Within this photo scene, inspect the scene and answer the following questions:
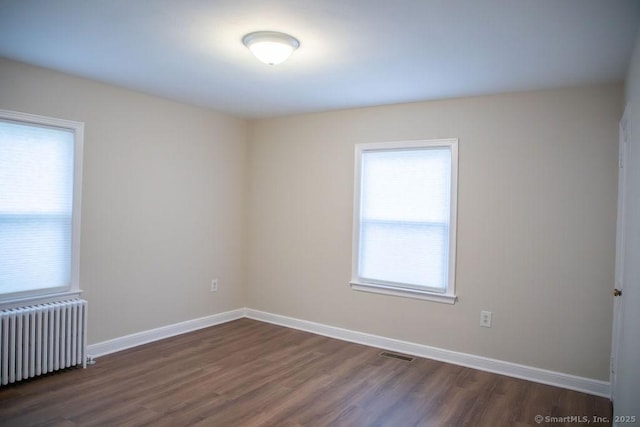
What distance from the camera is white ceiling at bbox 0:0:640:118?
2262 millimetres

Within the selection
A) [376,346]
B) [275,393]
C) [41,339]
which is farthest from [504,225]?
[41,339]

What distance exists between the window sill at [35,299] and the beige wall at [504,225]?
2.31 m

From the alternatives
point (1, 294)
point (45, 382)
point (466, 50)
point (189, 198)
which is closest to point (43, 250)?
point (1, 294)

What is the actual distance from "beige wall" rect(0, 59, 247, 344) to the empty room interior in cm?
2

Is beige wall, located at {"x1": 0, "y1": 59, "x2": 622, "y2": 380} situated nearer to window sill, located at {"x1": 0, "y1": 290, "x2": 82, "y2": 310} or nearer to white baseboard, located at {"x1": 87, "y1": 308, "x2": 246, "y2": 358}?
white baseboard, located at {"x1": 87, "y1": 308, "x2": 246, "y2": 358}

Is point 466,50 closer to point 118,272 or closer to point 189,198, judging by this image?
point 189,198

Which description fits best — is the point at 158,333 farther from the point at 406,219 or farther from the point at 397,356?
the point at 406,219

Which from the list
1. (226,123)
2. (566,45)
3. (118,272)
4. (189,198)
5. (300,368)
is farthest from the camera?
(226,123)

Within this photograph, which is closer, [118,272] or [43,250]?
[43,250]

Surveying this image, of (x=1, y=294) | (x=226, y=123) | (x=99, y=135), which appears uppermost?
(x=226, y=123)

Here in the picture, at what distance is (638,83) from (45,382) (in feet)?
14.3

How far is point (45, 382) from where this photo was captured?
328cm

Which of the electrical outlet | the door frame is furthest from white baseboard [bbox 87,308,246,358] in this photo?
the door frame

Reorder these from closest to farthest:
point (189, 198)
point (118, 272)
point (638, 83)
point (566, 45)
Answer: point (638, 83) < point (566, 45) < point (118, 272) < point (189, 198)
